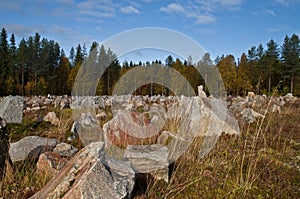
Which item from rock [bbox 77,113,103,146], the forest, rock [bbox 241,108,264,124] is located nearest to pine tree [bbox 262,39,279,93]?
the forest

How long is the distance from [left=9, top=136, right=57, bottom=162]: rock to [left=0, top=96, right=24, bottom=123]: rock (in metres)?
3.45

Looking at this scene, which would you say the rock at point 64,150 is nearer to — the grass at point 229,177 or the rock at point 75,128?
the grass at point 229,177

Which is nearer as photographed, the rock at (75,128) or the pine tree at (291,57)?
the rock at (75,128)

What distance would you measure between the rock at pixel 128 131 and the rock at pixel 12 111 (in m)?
3.30

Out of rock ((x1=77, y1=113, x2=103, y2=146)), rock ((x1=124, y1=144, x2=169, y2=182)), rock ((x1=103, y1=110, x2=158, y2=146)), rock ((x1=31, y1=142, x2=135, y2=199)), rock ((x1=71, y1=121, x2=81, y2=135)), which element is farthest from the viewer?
rock ((x1=71, y1=121, x2=81, y2=135))

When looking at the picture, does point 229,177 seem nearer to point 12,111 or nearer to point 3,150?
point 3,150

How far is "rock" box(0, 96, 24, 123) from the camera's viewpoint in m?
7.61

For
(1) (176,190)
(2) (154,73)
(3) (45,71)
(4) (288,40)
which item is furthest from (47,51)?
(1) (176,190)

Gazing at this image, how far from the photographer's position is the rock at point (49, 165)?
3.53 metres

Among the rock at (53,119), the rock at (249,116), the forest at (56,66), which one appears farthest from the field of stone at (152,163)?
the forest at (56,66)

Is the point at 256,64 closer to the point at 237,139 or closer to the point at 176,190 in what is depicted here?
the point at 237,139

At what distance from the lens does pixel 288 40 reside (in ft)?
156

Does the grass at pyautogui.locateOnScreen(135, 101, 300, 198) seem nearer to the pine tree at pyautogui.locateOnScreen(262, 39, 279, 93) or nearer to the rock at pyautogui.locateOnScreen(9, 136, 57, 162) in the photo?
the rock at pyautogui.locateOnScreen(9, 136, 57, 162)

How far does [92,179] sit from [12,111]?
6.20 metres
